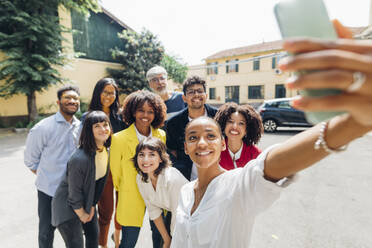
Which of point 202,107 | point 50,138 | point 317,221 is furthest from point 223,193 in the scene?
point 317,221

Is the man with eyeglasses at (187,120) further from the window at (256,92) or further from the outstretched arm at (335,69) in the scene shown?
the window at (256,92)

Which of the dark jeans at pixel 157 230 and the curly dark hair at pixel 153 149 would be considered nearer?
the curly dark hair at pixel 153 149

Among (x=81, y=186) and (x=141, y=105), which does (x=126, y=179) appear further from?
(x=141, y=105)

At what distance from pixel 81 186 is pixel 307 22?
2164 millimetres

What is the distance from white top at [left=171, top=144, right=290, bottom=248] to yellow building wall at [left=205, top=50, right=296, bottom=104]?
854 inches

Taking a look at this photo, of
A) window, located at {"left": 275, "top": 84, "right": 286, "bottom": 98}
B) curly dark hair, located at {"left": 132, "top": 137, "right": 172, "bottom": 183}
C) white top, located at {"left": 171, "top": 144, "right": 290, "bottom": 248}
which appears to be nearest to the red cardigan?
curly dark hair, located at {"left": 132, "top": 137, "right": 172, "bottom": 183}

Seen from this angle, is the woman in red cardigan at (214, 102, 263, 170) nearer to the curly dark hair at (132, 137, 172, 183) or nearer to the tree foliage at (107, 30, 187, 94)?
the curly dark hair at (132, 137, 172, 183)

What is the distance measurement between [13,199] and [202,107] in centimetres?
393

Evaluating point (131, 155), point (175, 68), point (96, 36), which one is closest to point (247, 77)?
point (175, 68)

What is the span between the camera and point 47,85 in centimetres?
1085

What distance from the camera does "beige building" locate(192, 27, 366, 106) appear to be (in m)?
22.2

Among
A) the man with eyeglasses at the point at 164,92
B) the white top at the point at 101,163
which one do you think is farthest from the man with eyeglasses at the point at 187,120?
the man with eyeglasses at the point at 164,92

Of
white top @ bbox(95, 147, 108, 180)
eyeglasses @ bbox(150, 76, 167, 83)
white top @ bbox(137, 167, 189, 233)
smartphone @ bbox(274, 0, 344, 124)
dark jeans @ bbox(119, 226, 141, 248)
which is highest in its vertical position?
eyeglasses @ bbox(150, 76, 167, 83)

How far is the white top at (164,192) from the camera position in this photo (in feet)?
6.64
